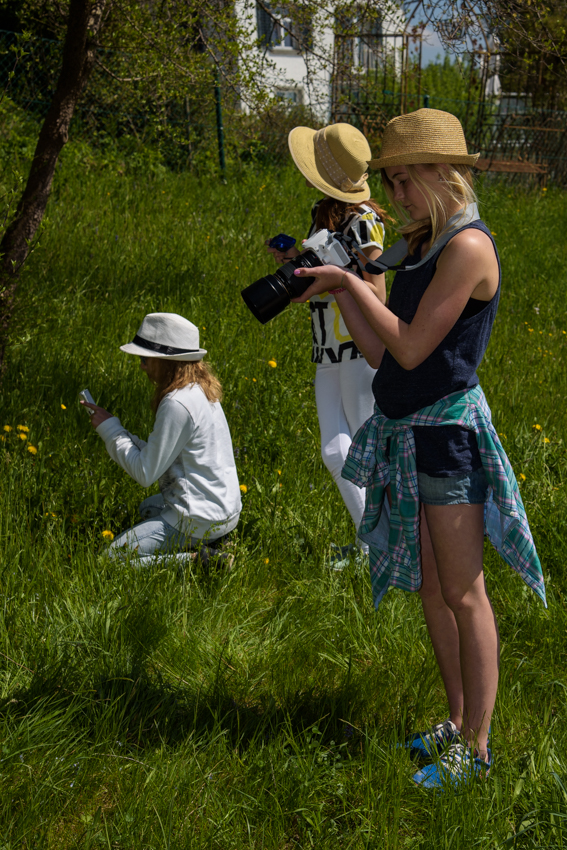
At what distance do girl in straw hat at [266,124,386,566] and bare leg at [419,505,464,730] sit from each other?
1110mm

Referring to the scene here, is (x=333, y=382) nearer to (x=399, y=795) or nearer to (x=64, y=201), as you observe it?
(x=399, y=795)

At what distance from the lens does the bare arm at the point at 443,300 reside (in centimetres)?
187

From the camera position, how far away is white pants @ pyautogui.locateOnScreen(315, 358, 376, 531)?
3.35 m

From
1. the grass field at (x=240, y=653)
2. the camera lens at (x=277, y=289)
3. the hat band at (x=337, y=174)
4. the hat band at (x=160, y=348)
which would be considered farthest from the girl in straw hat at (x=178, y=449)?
the hat band at (x=337, y=174)

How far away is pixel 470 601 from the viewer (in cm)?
206

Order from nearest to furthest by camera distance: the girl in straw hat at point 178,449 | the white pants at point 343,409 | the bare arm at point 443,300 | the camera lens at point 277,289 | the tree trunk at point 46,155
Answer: the bare arm at point 443,300
the camera lens at point 277,289
the girl in straw hat at point 178,449
the white pants at point 343,409
the tree trunk at point 46,155

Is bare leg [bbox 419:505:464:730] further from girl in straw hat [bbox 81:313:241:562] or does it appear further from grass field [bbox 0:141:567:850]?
girl in straw hat [bbox 81:313:241:562]

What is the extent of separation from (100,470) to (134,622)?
3.69ft

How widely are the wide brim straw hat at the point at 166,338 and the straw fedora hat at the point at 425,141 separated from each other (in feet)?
4.16

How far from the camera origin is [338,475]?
3.43 metres

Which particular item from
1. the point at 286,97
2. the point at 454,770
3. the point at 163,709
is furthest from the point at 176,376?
the point at 286,97

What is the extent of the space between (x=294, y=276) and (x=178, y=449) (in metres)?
1.07

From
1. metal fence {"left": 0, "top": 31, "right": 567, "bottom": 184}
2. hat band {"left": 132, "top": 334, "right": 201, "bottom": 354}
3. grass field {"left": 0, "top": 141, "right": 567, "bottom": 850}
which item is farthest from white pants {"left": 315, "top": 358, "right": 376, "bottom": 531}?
metal fence {"left": 0, "top": 31, "right": 567, "bottom": 184}

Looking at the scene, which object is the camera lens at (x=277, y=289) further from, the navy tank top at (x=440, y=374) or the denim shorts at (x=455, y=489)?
the denim shorts at (x=455, y=489)
